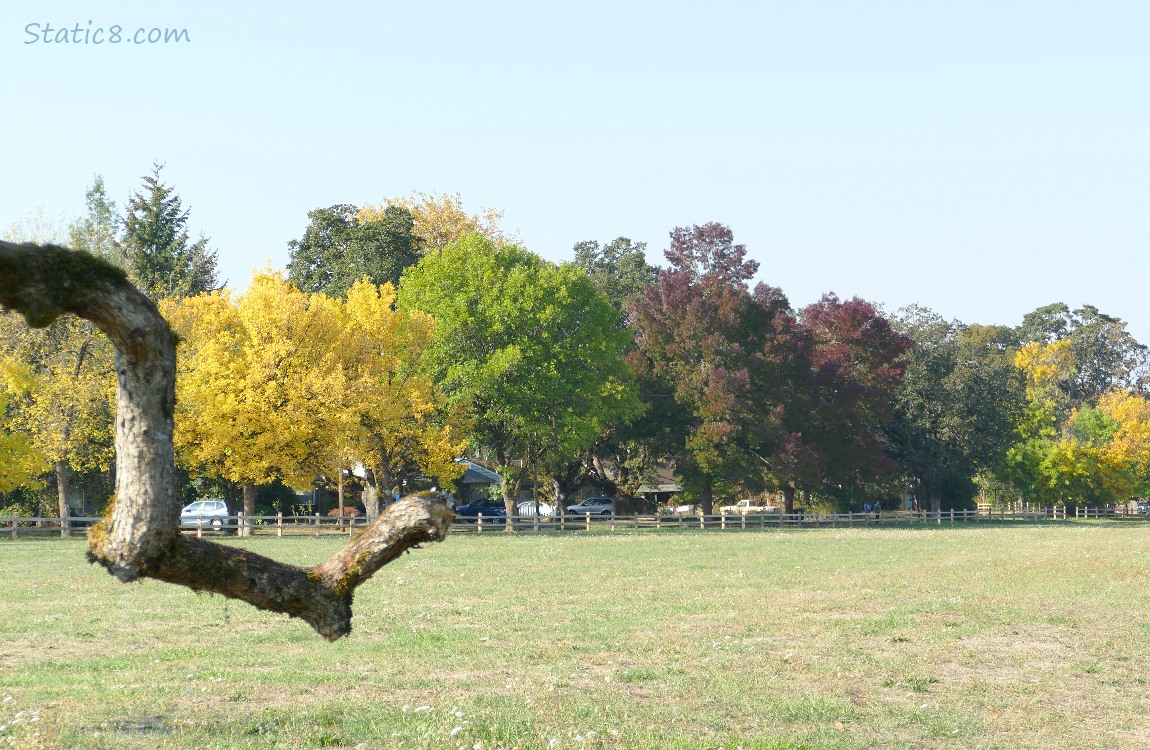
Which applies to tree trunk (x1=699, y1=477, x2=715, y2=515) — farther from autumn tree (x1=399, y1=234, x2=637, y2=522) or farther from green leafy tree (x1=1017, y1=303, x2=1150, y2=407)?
green leafy tree (x1=1017, y1=303, x2=1150, y2=407)

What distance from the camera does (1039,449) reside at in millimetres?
108625

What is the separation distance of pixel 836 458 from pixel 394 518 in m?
77.5

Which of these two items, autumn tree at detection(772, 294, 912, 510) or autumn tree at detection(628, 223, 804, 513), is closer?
autumn tree at detection(628, 223, 804, 513)

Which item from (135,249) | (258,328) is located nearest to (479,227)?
(135,249)

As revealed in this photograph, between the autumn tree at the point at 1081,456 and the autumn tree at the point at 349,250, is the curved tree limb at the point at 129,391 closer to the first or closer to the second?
the autumn tree at the point at 349,250

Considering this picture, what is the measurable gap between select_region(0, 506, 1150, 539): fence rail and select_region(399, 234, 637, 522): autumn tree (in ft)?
9.90

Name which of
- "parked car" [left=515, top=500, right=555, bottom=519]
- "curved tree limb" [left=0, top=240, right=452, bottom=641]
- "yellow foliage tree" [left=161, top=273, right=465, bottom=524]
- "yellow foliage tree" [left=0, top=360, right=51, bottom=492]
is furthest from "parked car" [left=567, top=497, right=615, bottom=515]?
"curved tree limb" [left=0, top=240, right=452, bottom=641]

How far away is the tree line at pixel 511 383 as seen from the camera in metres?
55.8

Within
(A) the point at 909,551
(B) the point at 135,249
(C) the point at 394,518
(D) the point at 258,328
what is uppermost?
(B) the point at 135,249

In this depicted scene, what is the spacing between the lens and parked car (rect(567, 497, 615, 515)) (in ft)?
303

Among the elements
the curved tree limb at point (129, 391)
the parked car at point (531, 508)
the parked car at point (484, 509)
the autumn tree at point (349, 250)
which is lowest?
the parked car at point (531, 508)

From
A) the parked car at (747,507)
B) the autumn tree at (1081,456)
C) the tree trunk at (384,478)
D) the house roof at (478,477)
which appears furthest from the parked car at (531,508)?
the autumn tree at (1081,456)

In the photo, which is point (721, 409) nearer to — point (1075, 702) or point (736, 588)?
point (736, 588)

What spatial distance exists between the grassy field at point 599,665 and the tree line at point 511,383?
26.1 m
